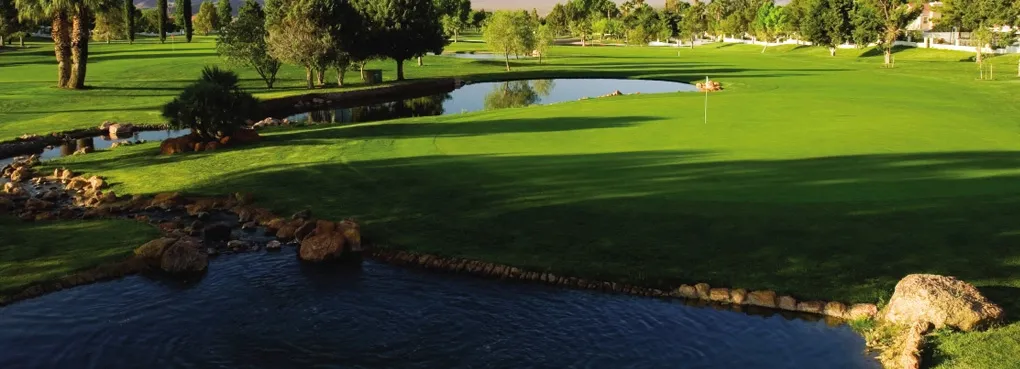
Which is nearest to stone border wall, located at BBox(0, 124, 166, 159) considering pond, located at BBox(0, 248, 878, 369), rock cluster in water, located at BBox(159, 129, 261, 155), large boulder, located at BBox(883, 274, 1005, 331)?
rock cluster in water, located at BBox(159, 129, 261, 155)

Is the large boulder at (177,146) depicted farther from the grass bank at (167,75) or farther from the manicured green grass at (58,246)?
the grass bank at (167,75)

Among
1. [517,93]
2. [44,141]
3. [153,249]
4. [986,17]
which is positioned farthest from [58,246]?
[986,17]

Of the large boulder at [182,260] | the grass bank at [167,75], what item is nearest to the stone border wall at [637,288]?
the large boulder at [182,260]

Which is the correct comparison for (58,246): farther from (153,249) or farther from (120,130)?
(120,130)

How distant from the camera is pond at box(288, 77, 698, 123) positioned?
196 feet

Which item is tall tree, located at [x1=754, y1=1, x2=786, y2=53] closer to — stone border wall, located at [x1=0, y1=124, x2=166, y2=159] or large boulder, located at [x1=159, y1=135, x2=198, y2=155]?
stone border wall, located at [x1=0, y1=124, x2=166, y2=159]

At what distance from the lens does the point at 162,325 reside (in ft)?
53.5

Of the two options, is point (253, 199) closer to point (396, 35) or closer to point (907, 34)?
point (396, 35)

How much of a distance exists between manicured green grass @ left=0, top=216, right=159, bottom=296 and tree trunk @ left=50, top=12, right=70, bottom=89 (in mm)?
43444

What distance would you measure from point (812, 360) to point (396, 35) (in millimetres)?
69879

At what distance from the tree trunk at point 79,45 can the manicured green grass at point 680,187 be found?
14.0 m

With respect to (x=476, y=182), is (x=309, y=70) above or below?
above

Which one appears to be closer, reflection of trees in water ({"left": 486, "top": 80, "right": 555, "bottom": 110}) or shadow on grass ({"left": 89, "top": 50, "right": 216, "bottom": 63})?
reflection of trees in water ({"left": 486, "top": 80, "right": 555, "bottom": 110})

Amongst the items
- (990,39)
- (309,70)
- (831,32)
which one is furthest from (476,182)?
(831,32)
